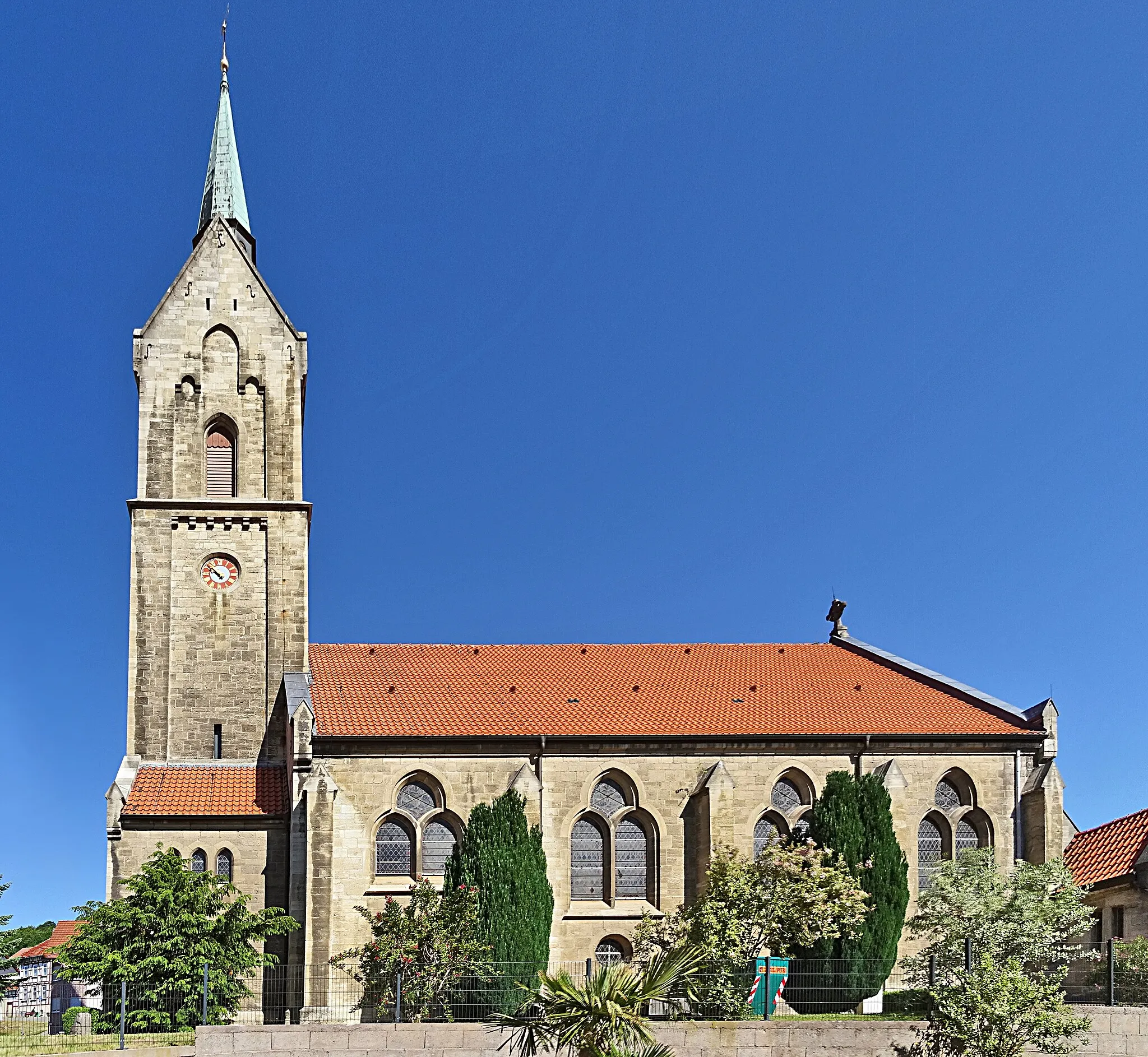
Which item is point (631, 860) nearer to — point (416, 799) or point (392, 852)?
point (416, 799)

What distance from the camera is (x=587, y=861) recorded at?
41.2 meters

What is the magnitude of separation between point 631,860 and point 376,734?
8.35 meters

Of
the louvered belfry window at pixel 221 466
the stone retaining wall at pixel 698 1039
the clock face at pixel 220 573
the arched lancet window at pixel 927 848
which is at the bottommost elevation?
the stone retaining wall at pixel 698 1039

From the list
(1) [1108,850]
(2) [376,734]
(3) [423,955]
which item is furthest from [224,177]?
(1) [1108,850]

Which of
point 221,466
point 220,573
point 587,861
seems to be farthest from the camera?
point 221,466

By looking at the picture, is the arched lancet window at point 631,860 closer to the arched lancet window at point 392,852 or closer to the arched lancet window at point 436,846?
the arched lancet window at point 436,846

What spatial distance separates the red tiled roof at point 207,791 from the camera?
39.9 metres

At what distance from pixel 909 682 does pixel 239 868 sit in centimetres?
2180

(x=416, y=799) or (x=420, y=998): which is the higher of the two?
(x=416, y=799)

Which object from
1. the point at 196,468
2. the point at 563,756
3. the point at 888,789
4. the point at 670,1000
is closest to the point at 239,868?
the point at 563,756

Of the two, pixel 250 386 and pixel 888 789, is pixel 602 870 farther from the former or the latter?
pixel 250 386

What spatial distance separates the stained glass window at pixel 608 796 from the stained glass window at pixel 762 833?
3974 millimetres

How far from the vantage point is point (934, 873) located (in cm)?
3991

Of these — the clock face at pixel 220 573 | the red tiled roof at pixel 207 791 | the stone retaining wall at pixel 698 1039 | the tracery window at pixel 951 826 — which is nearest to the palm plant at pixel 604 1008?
the stone retaining wall at pixel 698 1039
